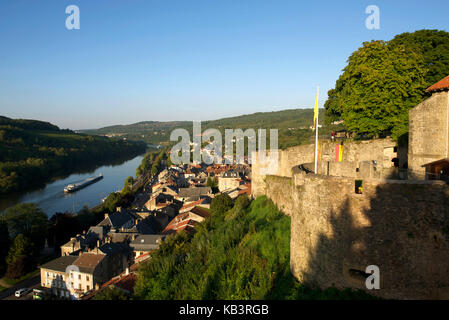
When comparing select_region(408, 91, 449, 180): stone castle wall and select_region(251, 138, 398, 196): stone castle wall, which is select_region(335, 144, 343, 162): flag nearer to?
select_region(251, 138, 398, 196): stone castle wall

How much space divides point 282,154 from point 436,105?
32.9ft

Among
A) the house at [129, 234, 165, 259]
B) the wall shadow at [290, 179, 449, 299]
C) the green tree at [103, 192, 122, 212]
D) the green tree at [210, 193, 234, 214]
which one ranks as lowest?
the house at [129, 234, 165, 259]

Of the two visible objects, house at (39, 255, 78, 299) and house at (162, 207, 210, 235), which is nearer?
house at (39, 255, 78, 299)

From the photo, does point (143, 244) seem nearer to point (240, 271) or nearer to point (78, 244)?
point (78, 244)

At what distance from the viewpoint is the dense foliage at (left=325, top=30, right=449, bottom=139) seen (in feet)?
48.8

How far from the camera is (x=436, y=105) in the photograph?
10.2 m

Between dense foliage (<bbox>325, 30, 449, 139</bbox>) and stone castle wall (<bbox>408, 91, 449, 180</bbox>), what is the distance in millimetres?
3041

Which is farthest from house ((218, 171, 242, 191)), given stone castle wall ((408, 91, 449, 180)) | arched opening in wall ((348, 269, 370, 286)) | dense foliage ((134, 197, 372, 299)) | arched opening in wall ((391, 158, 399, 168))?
arched opening in wall ((348, 269, 370, 286))

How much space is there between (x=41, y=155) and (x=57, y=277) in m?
80.2

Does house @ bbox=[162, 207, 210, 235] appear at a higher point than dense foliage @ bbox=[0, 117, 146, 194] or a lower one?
lower

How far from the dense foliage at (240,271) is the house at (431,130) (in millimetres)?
4893

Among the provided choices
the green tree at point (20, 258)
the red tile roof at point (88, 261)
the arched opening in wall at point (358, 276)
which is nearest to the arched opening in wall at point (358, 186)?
the arched opening in wall at point (358, 276)

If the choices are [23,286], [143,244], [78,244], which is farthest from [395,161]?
[23,286]

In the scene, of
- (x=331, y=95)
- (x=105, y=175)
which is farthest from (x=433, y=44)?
(x=105, y=175)
